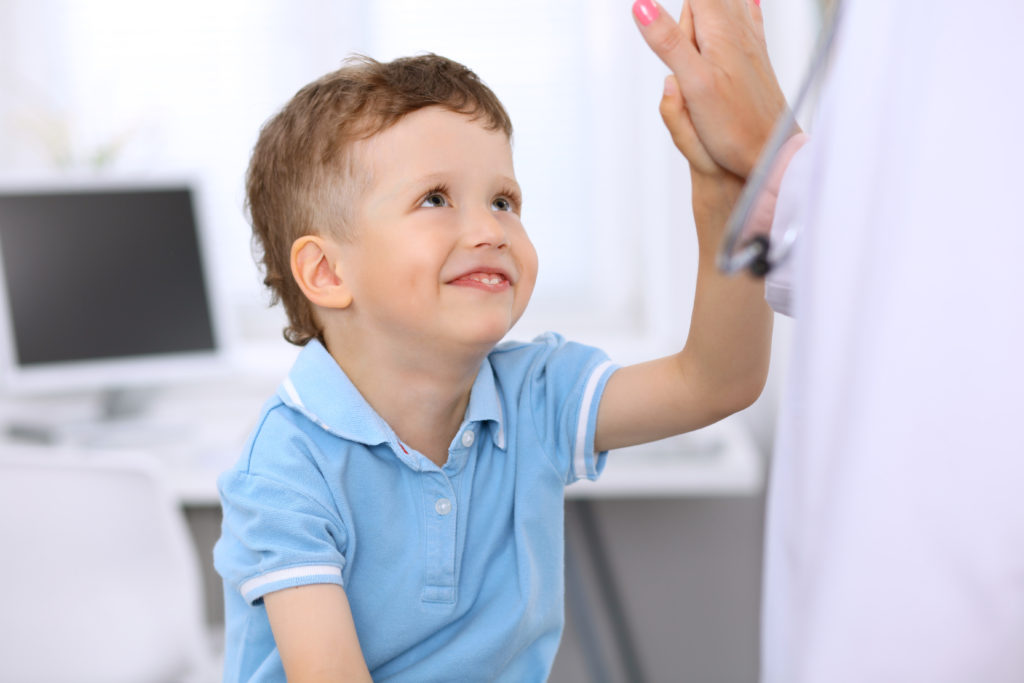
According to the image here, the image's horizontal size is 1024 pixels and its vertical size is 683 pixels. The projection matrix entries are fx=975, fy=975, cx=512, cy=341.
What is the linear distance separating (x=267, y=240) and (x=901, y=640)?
2.11ft

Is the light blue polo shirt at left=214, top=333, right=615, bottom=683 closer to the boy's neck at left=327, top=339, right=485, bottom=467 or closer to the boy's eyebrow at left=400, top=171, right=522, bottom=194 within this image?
the boy's neck at left=327, top=339, right=485, bottom=467

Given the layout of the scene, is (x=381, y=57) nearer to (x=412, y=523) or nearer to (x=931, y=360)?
(x=412, y=523)

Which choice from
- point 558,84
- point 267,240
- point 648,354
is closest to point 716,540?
point 648,354

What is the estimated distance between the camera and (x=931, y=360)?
1.25 ft

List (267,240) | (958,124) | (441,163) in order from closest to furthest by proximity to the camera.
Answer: (958,124), (441,163), (267,240)

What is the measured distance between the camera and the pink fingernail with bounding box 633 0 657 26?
618 mm

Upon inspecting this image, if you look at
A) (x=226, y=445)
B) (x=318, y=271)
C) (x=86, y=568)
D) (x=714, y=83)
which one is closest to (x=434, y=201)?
(x=318, y=271)

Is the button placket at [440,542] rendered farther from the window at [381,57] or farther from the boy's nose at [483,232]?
the window at [381,57]

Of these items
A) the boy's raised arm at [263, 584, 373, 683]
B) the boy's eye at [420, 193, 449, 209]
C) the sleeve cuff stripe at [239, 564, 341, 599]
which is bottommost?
the boy's raised arm at [263, 584, 373, 683]

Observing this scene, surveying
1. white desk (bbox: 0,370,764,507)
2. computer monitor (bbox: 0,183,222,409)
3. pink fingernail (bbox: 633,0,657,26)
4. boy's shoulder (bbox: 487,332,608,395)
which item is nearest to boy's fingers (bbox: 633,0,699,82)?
pink fingernail (bbox: 633,0,657,26)

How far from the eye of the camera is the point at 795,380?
0.44m

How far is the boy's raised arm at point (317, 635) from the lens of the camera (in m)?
0.65

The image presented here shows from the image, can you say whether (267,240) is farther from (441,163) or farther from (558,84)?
(558,84)

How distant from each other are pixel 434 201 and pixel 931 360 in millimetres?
446
